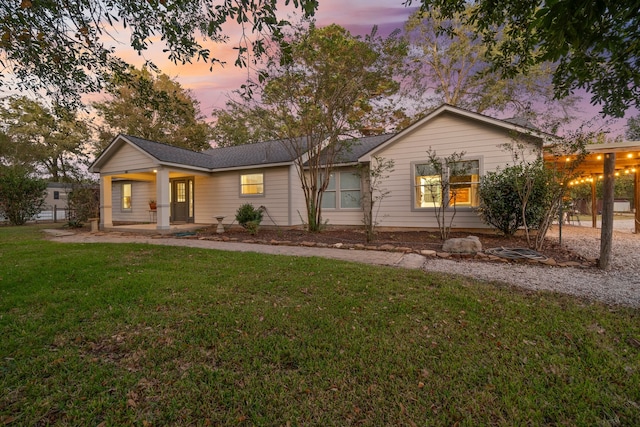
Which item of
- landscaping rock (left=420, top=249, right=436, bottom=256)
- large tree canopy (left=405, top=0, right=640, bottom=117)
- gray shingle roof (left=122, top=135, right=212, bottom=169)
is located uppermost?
gray shingle roof (left=122, top=135, right=212, bottom=169)

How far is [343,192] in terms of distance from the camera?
10906 mm

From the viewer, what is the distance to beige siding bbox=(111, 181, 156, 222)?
46.8 feet

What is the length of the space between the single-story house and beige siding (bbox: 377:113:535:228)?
28 mm

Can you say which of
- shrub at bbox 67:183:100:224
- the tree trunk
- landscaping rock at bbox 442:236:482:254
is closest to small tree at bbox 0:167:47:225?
shrub at bbox 67:183:100:224

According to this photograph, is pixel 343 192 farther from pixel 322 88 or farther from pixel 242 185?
pixel 242 185

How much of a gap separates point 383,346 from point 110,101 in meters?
29.4

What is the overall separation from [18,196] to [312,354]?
19.6m

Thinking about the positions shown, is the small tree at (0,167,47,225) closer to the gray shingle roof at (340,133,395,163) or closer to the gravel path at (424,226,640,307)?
the gray shingle roof at (340,133,395,163)

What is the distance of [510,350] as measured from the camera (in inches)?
92.9

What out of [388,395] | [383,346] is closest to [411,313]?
[383,346]

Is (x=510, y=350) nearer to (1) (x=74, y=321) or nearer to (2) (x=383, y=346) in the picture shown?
(2) (x=383, y=346)

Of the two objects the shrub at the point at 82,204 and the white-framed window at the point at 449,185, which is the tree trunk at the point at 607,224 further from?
the shrub at the point at 82,204

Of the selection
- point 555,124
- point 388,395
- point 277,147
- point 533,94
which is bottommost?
point 388,395

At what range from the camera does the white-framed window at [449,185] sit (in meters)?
8.15
